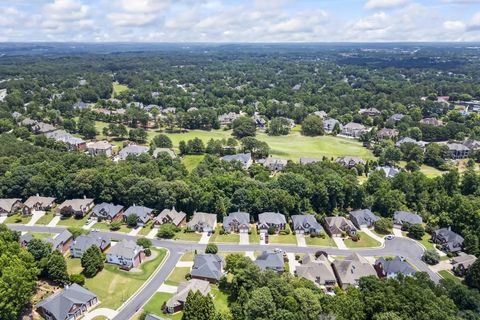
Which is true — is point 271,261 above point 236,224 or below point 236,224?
above

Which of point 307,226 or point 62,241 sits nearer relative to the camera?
point 62,241

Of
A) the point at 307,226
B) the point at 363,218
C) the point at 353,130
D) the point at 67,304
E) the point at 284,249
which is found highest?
the point at 67,304

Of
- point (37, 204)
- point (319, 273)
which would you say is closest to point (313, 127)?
point (319, 273)

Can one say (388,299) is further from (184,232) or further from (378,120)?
(378,120)

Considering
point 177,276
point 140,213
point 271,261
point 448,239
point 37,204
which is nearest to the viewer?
point 177,276

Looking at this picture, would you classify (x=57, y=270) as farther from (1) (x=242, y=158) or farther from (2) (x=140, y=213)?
(1) (x=242, y=158)

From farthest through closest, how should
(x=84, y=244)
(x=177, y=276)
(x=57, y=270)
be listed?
(x=84, y=244)
(x=177, y=276)
(x=57, y=270)

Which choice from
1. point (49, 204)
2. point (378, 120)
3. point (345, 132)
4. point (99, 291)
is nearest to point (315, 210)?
point (99, 291)
